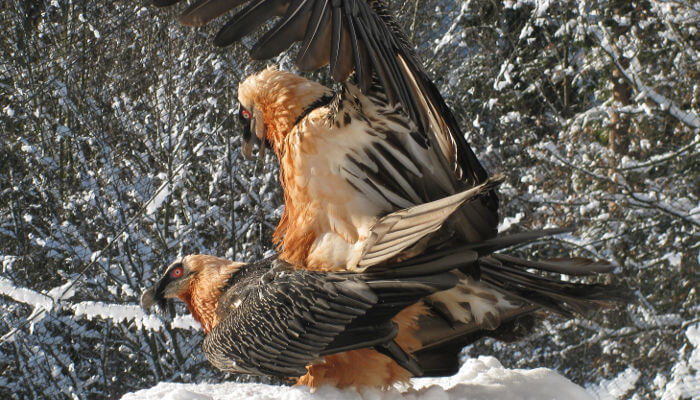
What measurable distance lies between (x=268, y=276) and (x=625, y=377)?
441 cm

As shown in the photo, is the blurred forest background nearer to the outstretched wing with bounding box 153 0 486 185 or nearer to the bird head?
the bird head

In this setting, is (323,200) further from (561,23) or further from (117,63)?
(561,23)

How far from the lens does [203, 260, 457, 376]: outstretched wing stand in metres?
2.09

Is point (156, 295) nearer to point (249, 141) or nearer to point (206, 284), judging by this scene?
point (206, 284)

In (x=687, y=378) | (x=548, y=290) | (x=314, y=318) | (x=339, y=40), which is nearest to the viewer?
(x=339, y=40)

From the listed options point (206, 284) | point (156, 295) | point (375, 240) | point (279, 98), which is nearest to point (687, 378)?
point (206, 284)

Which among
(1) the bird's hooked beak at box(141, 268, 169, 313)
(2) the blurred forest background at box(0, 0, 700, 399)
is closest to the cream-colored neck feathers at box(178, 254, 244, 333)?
(1) the bird's hooked beak at box(141, 268, 169, 313)

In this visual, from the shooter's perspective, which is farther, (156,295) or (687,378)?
(687,378)

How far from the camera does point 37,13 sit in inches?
226

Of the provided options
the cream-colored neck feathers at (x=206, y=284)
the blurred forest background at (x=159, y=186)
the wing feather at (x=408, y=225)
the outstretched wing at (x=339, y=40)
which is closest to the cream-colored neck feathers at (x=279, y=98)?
the outstretched wing at (x=339, y=40)

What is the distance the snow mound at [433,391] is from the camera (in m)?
2.09

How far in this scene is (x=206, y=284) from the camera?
11.6ft

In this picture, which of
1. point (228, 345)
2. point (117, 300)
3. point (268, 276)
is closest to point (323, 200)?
point (268, 276)

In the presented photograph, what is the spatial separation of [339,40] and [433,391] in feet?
3.59
